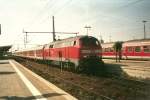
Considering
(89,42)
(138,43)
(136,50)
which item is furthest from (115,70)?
(136,50)

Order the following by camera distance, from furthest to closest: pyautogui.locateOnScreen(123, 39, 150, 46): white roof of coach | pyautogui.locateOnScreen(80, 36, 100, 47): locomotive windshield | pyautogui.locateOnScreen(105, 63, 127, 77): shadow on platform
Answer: pyautogui.locateOnScreen(123, 39, 150, 46): white roof of coach → pyautogui.locateOnScreen(80, 36, 100, 47): locomotive windshield → pyautogui.locateOnScreen(105, 63, 127, 77): shadow on platform

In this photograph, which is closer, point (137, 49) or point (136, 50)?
point (137, 49)

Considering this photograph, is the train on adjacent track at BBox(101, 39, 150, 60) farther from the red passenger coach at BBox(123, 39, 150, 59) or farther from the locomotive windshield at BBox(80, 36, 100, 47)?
the locomotive windshield at BBox(80, 36, 100, 47)

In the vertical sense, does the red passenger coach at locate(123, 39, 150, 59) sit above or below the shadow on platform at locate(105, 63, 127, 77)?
above

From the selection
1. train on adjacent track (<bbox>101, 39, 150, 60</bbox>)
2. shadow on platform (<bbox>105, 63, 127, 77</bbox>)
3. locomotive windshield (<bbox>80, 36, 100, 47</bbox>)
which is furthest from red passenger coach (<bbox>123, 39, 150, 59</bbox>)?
locomotive windshield (<bbox>80, 36, 100, 47</bbox>)

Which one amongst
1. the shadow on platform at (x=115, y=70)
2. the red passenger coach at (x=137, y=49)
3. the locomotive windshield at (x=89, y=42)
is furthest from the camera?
the red passenger coach at (x=137, y=49)

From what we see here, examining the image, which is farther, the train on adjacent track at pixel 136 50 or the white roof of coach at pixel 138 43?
the train on adjacent track at pixel 136 50

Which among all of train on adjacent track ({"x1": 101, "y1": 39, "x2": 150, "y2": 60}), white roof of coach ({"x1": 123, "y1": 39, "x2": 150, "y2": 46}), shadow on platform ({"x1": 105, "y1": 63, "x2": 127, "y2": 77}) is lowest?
shadow on platform ({"x1": 105, "y1": 63, "x2": 127, "y2": 77})

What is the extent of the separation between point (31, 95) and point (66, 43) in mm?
15568

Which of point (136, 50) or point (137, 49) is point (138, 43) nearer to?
point (137, 49)

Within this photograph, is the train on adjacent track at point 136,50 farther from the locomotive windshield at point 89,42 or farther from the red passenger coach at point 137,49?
the locomotive windshield at point 89,42

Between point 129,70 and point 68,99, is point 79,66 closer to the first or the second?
point 129,70

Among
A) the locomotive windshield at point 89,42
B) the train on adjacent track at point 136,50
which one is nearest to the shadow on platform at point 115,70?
the locomotive windshield at point 89,42

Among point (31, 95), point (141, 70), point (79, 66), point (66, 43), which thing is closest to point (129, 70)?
point (141, 70)
